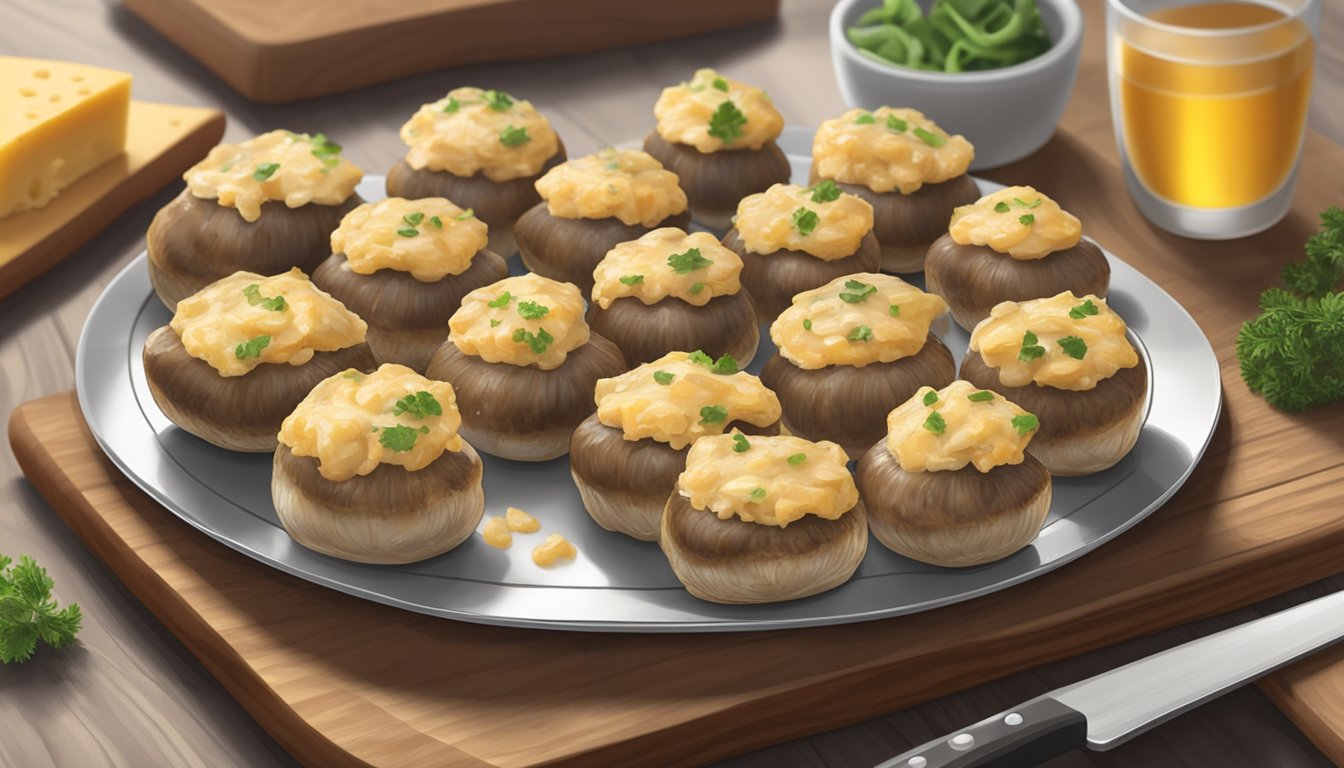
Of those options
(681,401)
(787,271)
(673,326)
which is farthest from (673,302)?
(681,401)

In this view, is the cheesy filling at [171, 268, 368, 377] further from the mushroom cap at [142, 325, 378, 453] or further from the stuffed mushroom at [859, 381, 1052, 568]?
the stuffed mushroom at [859, 381, 1052, 568]

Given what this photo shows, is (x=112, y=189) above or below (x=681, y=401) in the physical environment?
below

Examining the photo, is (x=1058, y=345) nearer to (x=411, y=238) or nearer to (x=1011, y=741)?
(x=1011, y=741)

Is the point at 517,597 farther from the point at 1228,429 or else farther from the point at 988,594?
the point at 1228,429

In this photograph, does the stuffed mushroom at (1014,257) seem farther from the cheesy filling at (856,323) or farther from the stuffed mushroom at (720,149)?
the stuffed mushroom at (720,149)

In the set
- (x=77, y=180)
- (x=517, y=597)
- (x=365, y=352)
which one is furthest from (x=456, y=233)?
(x=77, y=180)

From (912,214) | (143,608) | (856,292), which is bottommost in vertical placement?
(143,608)

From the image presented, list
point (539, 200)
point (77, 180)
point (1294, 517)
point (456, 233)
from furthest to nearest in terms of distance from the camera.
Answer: point (77, 180)
point (539, 200)
point (456, 233)
point (1294, 517)
